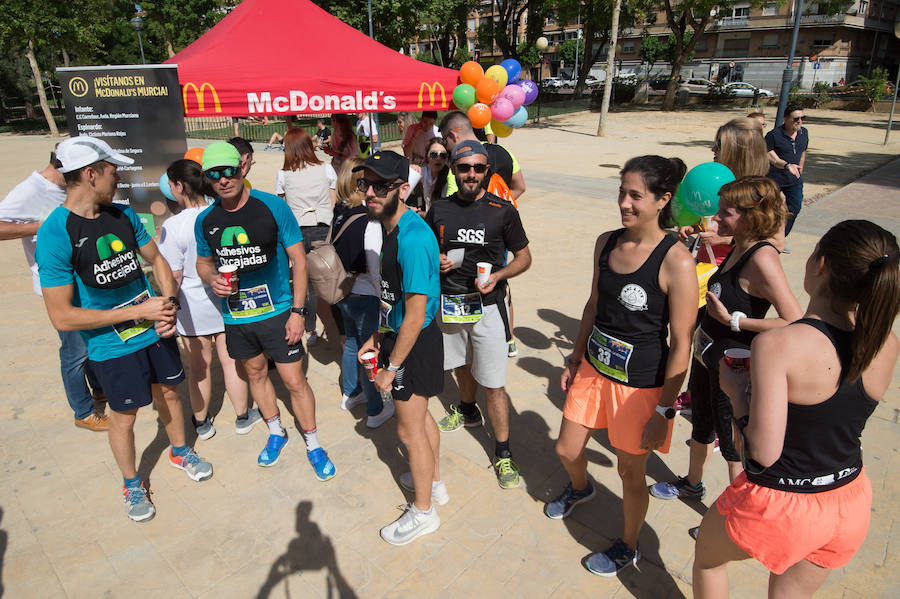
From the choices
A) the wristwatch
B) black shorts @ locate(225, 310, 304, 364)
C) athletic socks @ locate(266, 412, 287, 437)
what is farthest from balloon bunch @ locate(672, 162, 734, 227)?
athletic socks @ locate(266, 412, 287, 437)

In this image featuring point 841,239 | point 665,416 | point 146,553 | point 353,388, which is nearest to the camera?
point 841,239

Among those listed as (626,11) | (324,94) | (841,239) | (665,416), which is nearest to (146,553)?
(665,416)

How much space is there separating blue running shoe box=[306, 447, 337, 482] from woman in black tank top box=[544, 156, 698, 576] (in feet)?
5.22

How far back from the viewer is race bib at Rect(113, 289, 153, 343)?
3.03 m

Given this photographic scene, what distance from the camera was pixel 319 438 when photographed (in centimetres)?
405

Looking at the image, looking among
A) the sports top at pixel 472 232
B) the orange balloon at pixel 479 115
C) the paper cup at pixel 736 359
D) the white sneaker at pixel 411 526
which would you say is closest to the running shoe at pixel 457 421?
the white sneaker at pixel 411 526

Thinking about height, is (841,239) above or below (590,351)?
above

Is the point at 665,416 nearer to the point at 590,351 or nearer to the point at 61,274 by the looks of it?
the point at 590,351

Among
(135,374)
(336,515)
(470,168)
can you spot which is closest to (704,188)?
(470,168)

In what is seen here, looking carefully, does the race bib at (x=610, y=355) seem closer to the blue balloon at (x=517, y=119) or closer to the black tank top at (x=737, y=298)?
the black tank top at (x=737, y=298)

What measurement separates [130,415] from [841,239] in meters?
3.57

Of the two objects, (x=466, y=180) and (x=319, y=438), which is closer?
(x=466, y=180)

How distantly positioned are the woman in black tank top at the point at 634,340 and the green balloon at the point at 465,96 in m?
4.02

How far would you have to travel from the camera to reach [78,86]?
203 inches
